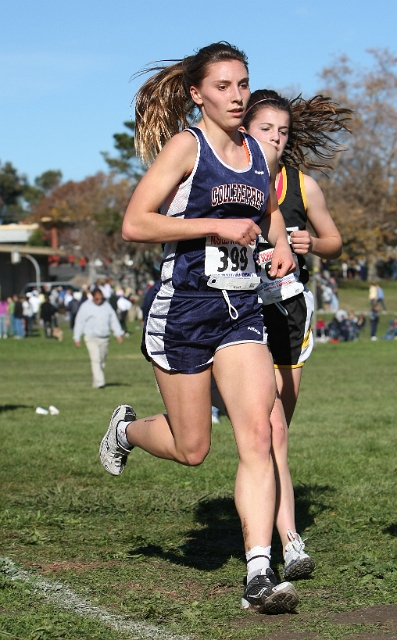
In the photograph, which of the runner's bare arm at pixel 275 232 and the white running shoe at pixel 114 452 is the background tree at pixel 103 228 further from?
the runner's bare arm at pixel 275 232

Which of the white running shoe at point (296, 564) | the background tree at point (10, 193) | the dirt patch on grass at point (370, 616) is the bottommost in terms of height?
the dirt patch on grass at point (370, 616)

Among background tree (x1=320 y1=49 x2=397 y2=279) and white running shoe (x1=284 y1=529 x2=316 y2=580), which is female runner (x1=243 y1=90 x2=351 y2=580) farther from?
background tree (x1=320 y1=49 x2=397 y2=279)

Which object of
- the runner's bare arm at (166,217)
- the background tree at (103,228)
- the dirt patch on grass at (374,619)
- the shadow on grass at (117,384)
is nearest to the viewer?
the dirt patch on grass at (374,619)

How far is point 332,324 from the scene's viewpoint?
36.7m

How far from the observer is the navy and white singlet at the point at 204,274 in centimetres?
434

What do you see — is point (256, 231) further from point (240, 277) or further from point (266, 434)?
point (266, 434)

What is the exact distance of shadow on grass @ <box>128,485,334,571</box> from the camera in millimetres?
5078

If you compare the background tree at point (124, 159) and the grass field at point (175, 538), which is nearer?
the grass field at point (175, 538)

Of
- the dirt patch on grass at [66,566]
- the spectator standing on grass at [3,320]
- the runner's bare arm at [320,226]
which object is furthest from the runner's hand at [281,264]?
the spectator standing on grass at [3,320]

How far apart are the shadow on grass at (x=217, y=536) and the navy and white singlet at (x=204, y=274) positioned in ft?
4.14

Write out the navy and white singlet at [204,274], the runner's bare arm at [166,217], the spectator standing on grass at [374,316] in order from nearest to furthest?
the runner's bare arm at [166,217] < the navy and white singlet at [204,274] < the spectator standing on grass at [374,316]

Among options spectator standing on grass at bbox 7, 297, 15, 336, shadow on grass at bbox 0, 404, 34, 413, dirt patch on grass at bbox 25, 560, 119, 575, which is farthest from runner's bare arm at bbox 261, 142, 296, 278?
spectator standing on grass at bbox 7, 297, 15, 336

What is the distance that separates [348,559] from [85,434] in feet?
20.0

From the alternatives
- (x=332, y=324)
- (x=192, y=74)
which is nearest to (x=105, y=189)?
(x=332, y=324)
